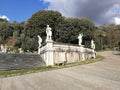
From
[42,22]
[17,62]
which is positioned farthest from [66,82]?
[42,22]

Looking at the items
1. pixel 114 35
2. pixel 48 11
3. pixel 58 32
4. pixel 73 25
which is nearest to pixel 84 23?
pixel 73 25

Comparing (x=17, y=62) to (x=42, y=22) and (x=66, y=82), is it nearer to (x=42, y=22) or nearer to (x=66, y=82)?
(x=66, y=82)

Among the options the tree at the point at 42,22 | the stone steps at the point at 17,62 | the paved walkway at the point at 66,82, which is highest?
the tree at the point at 42,22

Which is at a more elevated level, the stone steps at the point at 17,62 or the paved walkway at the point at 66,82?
the stone steps at the point at 17,62

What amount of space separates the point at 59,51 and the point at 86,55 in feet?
23.0

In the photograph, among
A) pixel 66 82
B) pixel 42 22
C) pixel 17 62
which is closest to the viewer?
pixel 66 82

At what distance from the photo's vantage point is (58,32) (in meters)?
44.4

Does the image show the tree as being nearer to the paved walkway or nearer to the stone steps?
the stone steps

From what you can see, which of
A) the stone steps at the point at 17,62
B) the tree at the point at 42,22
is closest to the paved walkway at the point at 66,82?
the stone steps at the point at 17,62

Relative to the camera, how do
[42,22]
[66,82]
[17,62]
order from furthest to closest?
[42,22] < [17,62] < [66,82]

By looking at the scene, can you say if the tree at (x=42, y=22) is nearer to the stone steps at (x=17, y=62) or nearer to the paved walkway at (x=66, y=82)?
the stone steps at (x=17, y=62)

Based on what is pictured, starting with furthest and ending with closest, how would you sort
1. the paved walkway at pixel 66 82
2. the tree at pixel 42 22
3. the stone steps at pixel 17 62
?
the tree at pixel 42 22 < the stone steps at pixel 17 62 < the paved walkway at pixel 66 82

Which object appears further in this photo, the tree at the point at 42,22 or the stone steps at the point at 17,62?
the tree at the point at 42,22

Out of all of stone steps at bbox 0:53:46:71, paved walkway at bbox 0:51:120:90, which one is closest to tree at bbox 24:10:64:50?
stone steps at bbox 0:53:46:71
